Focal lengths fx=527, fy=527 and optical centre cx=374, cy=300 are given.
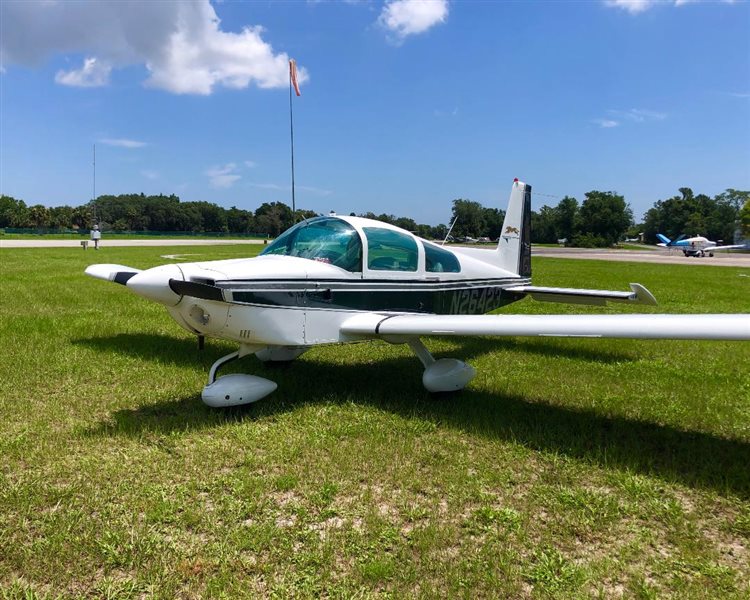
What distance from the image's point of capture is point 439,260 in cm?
663

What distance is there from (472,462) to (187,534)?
6.86 ft

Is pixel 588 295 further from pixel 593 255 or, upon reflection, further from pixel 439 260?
pixel 593 255

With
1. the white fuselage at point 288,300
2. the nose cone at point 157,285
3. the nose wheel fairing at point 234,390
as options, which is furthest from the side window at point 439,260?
the nose cone at point 157,285

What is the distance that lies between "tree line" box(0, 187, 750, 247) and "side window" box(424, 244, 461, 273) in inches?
3341

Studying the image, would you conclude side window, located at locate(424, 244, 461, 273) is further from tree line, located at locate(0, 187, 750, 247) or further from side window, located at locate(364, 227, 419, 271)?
tree line, located at locate(0, 187, 750, 247)

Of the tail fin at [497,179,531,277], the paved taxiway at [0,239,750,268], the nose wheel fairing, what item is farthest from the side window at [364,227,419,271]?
the paved taxiway at [0,239,750,268]

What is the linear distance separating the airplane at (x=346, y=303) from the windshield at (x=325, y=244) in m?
0.01

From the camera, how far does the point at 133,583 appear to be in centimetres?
258

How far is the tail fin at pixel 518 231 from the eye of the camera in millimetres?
8609

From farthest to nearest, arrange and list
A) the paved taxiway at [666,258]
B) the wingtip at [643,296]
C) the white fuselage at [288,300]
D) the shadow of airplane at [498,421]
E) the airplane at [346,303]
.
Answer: the paved taxiway at [666,258]
the wingtip at [643,296]
the white fuselage at [288,300]
the airplane at [346,303]
the shadow of airplane at [498,421]

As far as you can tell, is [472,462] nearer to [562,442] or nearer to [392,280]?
[562,442]

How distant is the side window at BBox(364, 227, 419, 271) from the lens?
18.9 ft

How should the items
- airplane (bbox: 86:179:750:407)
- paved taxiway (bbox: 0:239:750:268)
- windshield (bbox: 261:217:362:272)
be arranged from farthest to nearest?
1. paved taxiway (bbox: 0:239:750:268)
2. windshield (bbox: 261:217:362:272)
3. airplane (bbox: 86:179:750:407)

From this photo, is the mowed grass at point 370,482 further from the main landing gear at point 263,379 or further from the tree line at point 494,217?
the tree line at point 494,217
